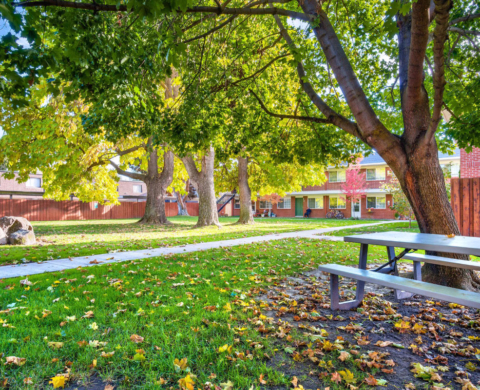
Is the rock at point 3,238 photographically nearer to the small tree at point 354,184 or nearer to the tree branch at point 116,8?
the tree branch at point 116,8

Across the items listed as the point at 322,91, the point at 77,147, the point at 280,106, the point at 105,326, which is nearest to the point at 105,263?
the point at 105,326

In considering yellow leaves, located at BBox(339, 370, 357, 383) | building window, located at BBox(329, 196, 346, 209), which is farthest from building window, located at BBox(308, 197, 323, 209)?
yellow leaves, located at BBox(339, 370, 357, 383)

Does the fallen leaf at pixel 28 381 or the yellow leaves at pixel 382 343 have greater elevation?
the fallen leaf at pixel 28 381

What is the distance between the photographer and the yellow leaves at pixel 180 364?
2.48m

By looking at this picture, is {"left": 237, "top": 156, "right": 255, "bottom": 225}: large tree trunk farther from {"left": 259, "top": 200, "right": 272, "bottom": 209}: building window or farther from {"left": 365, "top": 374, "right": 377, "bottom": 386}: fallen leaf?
{"left": 259, "top": 200, "right": 272, "bottom": 209}: building window

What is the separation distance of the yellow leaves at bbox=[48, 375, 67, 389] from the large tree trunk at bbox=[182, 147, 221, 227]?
1491 cm

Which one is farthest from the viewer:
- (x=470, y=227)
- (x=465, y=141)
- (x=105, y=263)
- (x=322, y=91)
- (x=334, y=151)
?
(x=322, y=91)

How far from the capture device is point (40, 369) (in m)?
2.42

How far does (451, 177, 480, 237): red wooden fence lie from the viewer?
8.15 m

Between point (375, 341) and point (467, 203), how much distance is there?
23.9ft

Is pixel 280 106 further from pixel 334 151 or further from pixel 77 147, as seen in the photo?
pixel 77 147

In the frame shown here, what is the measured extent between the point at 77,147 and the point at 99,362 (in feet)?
49.7

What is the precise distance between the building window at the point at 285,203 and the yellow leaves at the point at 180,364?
39070 millimetres

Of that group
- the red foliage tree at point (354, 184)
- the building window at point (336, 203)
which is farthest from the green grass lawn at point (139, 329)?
the building window at point (336, 203)
